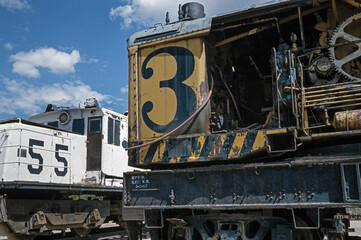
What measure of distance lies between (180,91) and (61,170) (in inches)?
243

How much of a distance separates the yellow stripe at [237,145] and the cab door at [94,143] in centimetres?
729

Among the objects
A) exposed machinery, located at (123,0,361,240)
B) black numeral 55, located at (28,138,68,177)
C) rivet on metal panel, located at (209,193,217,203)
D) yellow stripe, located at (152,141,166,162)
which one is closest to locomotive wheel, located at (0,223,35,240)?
black numeral 55, located at (28,138,68,177)

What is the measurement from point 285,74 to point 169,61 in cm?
187

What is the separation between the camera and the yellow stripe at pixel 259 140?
5.23 m

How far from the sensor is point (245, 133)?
17.6ft

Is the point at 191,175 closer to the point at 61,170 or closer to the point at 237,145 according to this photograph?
the point at 237,145

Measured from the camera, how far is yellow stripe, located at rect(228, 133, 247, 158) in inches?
211

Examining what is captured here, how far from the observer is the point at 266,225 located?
17.2ft

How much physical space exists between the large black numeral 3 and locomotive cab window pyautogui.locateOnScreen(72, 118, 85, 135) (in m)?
6.43

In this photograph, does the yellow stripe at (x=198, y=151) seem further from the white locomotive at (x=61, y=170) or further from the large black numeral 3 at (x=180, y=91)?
the white locomotive at (x=61, y=170)

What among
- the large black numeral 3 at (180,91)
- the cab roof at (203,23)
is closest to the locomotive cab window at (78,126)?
the cab roof at (203,23)

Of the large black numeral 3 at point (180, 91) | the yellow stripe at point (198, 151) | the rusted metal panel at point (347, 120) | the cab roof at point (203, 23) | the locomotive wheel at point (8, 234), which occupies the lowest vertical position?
the locomotive wheel at point (8, 234)

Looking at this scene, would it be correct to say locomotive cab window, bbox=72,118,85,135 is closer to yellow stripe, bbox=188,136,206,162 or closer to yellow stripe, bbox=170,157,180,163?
yellow stripe, bbox=170,157,180,163

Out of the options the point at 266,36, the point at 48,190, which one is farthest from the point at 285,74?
the point at 48,190
